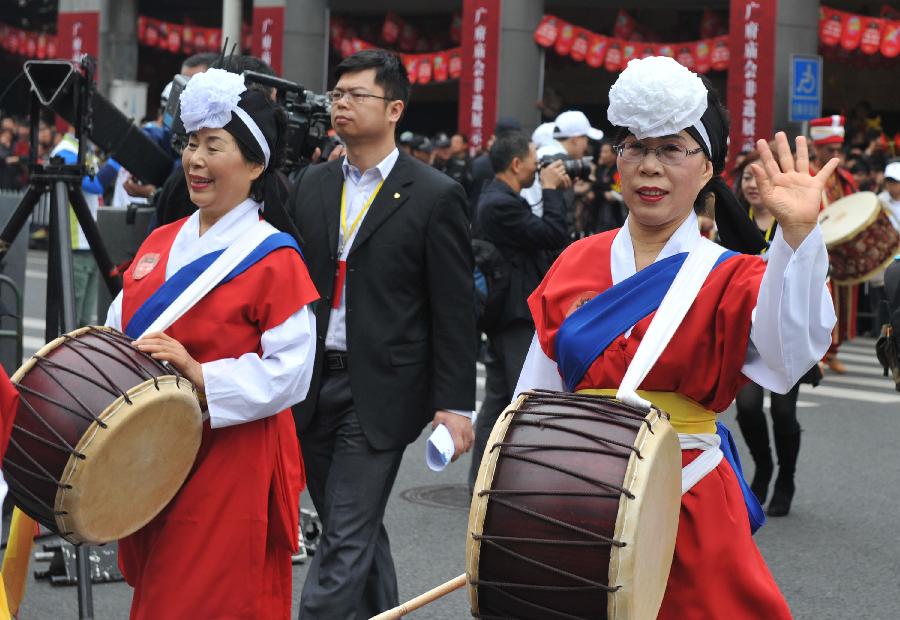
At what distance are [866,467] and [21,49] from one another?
26905 millimetres

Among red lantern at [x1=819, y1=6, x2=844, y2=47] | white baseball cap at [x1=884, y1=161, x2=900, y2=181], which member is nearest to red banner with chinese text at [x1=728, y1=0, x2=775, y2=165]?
red lantern at [x1=819, y1=6, x2=844, y2=47]

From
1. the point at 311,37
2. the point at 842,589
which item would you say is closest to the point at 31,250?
the point at 311,37

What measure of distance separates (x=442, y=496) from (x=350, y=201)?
3143 mm

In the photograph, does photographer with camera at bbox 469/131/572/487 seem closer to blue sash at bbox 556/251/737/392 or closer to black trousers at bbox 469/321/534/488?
black trousers at bbox 469/321/534/488

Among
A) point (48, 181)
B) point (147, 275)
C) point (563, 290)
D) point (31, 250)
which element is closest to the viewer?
point (563, 290)

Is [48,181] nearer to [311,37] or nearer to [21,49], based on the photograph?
[311,37]

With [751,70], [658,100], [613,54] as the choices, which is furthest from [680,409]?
[613,54]

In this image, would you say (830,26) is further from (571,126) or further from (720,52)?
(571,126)

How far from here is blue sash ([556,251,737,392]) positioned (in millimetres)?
3406

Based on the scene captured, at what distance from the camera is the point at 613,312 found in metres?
3.44

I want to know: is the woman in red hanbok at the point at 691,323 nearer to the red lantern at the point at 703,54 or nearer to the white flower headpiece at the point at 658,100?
the white flower headpiece at the point at 658,100

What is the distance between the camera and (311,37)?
85.4ft

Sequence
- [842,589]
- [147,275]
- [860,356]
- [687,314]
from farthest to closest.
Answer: [860,356] < [842,589] < [147,275] < [687,314]

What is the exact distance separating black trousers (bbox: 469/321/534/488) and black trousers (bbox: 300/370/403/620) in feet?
8.47
